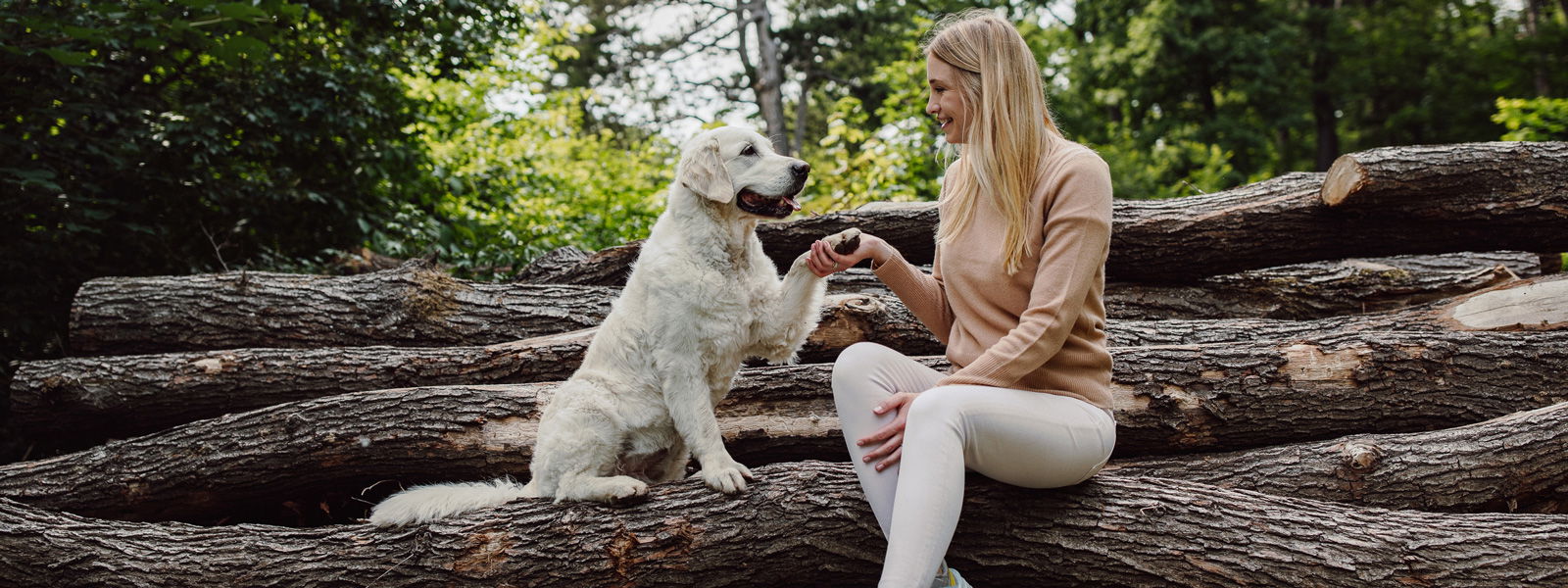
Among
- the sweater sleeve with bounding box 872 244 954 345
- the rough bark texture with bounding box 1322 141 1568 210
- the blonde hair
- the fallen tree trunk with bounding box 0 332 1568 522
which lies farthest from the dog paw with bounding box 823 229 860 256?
the rough bark texture with bounding box 1322 141 1568 210

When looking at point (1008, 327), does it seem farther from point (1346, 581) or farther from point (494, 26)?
point (494, 26)

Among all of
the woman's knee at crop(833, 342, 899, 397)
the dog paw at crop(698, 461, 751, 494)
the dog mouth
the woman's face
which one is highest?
the woman's face

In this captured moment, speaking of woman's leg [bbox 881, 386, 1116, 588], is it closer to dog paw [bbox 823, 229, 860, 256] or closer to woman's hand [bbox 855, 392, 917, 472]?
woman's hand [bbox 855, 392, 917, 472]

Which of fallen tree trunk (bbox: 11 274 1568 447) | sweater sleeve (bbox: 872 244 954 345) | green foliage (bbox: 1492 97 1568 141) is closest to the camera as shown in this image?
sweater sleeve (bbox: 872 244 954 345)

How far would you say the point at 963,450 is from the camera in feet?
9.04

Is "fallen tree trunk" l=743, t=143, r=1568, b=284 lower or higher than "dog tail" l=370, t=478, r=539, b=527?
higher

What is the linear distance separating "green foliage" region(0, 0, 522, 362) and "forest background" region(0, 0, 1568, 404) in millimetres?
Result: 21

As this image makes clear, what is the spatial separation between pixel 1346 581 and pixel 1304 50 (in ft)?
71.6

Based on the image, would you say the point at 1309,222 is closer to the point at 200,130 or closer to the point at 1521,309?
the point at 1521,309

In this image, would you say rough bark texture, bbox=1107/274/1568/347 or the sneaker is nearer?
the sneaker

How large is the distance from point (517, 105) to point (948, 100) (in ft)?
35.4

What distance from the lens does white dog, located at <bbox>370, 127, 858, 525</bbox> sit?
3381 mm

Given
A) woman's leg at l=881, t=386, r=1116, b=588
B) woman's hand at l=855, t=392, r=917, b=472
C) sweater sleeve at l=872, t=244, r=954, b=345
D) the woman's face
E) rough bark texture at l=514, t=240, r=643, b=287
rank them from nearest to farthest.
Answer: woman's leg at l=881, t=386, r=1116, b=588 → woman's hand at l=855, t=392, r=917, b=472 → the woman's face → sweater sleeve at l=872, t=244, r=954, b=345 → rough bark texture at l=514, t=240, r=643, b=287

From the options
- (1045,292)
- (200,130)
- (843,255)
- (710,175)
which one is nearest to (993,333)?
(1045,292)
